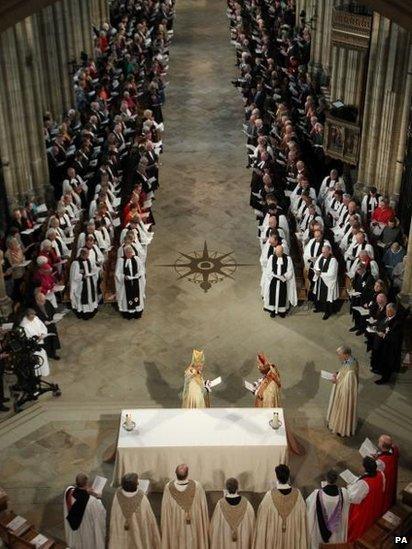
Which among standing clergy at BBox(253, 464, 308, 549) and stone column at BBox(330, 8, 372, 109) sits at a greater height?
stone column at BBox(330, 8, 372, 109)

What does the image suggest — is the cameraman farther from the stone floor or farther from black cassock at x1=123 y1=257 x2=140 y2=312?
black cassock at x1=123 y1=257 x2=140 y2=312

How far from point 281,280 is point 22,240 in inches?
200

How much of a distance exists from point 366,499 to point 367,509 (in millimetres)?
188

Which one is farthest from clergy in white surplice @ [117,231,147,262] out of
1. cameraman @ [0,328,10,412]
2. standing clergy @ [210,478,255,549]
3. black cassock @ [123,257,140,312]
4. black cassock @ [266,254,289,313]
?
standing clergy @ [210,478,255,549]

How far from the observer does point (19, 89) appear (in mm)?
17359

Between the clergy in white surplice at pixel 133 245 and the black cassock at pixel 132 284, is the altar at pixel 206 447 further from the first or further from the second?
the clergy in white surplice at pixel 133 245

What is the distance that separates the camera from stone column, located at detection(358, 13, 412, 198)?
1705 cm

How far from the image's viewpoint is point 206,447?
1120cm

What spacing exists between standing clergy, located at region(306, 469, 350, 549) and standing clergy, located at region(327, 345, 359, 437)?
2129mm

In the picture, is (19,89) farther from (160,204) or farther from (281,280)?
(281,280)

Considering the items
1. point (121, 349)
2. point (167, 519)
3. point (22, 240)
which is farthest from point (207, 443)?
point (22, 240)

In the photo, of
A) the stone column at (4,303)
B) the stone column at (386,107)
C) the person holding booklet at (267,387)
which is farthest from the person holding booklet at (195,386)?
the stone column at (386,107)

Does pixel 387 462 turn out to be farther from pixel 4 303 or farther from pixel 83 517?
pixel 4 303

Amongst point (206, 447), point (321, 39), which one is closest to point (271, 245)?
point (206, 447)
